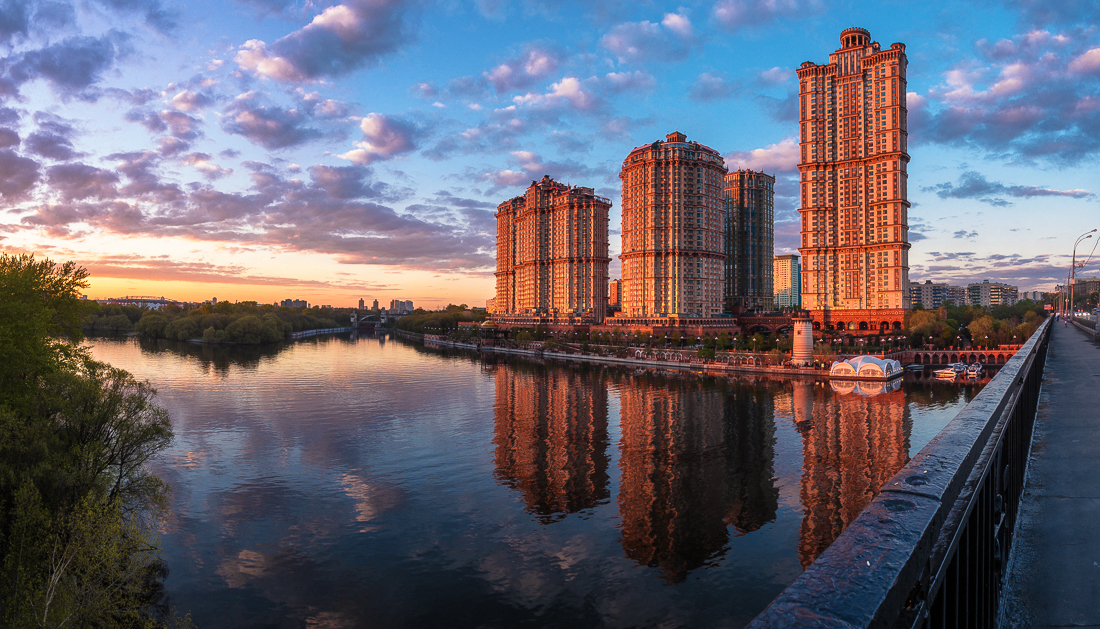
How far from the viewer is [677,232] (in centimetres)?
16612

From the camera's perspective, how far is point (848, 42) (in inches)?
5753

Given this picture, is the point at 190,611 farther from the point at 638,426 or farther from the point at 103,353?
the point at 103,353

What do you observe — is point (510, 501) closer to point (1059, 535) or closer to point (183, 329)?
point (1059, 535)

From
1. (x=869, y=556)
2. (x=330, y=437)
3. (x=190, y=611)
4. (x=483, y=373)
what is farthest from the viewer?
(x=483, y=373)

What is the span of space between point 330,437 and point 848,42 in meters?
154

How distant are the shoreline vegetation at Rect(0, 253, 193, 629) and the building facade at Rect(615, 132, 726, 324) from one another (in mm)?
144304

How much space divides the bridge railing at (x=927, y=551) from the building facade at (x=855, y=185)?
14890 centimetres

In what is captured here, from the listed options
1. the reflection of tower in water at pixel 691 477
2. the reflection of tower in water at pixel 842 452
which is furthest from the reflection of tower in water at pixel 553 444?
the reflection of tower in water at pixel 842 452

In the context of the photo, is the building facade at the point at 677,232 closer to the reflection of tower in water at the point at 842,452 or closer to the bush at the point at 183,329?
the reflection of tower in water at the point at 842,452

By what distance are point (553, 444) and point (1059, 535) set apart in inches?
1840

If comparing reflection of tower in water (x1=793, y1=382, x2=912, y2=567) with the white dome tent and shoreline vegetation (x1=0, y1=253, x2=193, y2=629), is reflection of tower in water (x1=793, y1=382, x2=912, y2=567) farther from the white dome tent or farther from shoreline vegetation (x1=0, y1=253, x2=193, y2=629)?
shoreline vegetation (x1=0, y1=253, x2=193, y2=629)

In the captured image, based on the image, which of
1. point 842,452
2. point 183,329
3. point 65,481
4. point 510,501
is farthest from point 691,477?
point 183,329

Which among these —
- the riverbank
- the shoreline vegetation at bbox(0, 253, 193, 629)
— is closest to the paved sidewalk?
the shoreline vegetation at bbox(0, 253, 193, 629)

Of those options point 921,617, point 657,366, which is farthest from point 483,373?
point 921,617
